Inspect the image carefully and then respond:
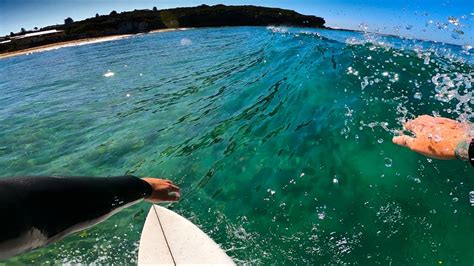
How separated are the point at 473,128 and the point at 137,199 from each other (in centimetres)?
409

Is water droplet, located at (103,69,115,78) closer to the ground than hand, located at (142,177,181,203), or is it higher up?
higher up

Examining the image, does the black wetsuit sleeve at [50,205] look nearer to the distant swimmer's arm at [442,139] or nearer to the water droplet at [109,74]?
the distant swimmer's arm at [442,139]

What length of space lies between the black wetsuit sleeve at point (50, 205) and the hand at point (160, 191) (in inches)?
17.9

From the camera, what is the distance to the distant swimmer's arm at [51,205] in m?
1.64

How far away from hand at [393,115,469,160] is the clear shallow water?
35.3 inches

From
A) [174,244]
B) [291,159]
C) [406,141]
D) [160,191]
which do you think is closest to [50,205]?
[160,191]

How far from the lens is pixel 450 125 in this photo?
4113 mm

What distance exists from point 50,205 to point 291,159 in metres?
4.42

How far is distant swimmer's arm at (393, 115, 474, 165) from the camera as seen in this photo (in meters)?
3.46

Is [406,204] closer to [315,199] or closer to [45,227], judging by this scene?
[315,199]

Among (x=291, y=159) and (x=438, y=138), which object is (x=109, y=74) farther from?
(x=438, y=138)

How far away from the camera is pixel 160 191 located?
321 cm

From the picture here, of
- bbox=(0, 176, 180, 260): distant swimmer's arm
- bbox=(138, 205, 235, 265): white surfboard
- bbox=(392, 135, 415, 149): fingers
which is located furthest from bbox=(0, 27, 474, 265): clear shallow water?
bbox=(0, 176, 180, 260): distant swimmer's arm

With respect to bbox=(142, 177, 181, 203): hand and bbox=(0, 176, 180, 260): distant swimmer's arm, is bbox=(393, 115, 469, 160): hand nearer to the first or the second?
bbox=(142, 177, 181, 203): hand
